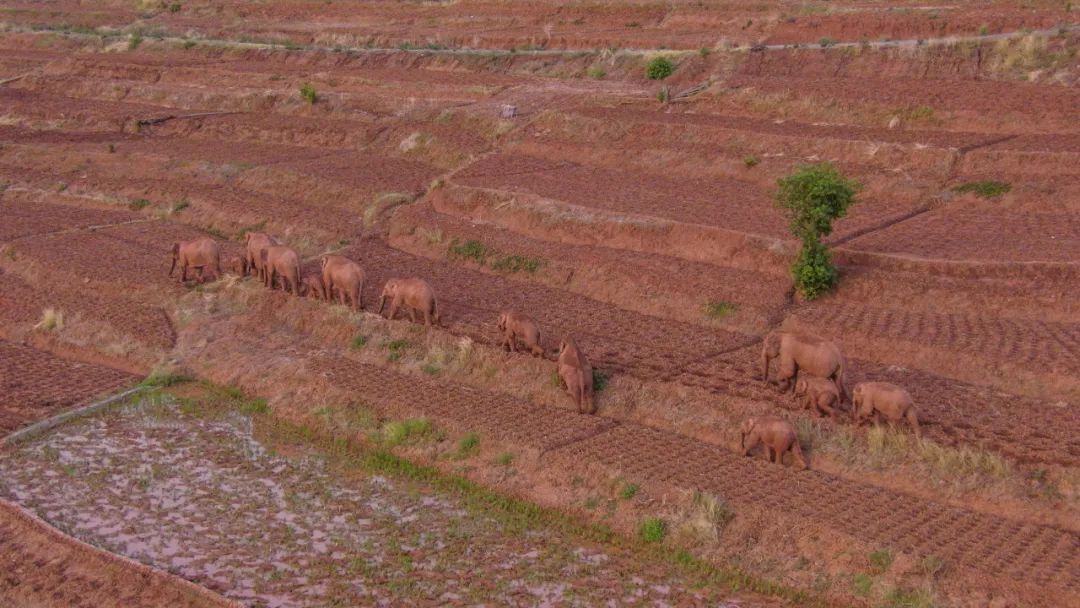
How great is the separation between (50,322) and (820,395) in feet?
50.0

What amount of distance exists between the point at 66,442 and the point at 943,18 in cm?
2987

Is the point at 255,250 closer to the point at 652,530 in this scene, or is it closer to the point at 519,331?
the point at 519,331

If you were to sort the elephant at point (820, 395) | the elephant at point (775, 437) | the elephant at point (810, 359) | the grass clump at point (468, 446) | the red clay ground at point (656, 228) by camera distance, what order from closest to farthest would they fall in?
the elephant at point (775, 437) < the red clay ground at point (656, 228) < the elephant at point (820, 395) < the grass clump at point (468, 446) < the elephant at point (810, 359)

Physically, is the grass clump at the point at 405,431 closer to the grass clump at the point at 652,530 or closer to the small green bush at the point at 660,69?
the grass clump at the point at 652,530

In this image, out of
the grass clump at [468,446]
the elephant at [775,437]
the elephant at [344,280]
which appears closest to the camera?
the elephant at [775,437]

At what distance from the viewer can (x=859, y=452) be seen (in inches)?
696

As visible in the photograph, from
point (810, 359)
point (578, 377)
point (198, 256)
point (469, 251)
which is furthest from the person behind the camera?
point (469, 251)

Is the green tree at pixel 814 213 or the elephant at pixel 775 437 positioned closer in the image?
the elephant at pixel 775 437

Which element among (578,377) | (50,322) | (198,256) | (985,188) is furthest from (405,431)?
(985,188)

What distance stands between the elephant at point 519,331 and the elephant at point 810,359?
4.09 metres

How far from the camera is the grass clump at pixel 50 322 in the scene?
25328mm

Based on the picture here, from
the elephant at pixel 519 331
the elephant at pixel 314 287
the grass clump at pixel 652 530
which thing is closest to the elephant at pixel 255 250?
the elephant at pixel 314 287

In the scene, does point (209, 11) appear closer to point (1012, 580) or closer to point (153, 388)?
point (153, 388)

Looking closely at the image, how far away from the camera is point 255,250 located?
2616 centimetres
